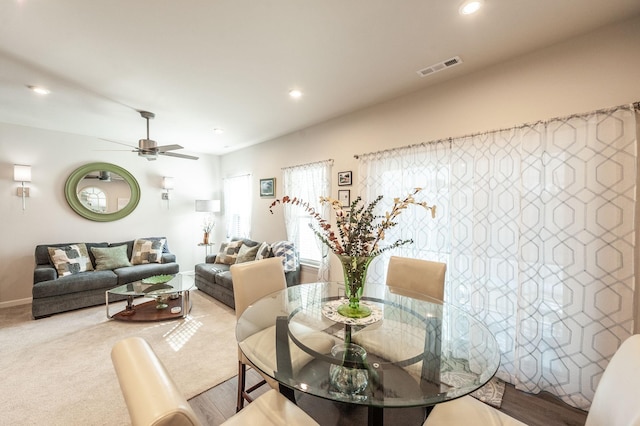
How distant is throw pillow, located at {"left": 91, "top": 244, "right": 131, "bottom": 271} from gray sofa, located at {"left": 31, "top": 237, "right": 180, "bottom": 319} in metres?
0.08

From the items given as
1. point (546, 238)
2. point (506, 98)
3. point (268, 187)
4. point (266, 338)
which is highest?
point (506, 98)

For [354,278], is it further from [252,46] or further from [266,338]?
[252,46]

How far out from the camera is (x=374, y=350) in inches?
57.1

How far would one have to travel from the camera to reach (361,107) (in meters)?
3.10

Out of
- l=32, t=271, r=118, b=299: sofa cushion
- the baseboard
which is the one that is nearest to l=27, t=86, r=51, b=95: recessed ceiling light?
l=32, t=271, r=118, b=299: sofa cushion

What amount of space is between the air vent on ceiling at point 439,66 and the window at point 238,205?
3.59m

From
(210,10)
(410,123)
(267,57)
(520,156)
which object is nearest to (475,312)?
(520,156)

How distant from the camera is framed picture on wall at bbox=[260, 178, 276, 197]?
174 inches

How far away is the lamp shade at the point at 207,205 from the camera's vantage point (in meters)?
5.20

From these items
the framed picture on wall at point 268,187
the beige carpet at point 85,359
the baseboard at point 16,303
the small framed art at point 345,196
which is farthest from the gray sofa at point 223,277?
the baseboard at point 16,303

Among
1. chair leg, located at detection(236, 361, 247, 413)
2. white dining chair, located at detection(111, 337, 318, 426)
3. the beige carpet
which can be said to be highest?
white dining chair, located at detection(111, 337, 318, 426)

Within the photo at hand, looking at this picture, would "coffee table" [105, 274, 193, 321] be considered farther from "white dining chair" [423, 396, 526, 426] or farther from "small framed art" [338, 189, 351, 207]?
"white dining chair" [423, 396, 526, 426]

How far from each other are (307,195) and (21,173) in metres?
4.03

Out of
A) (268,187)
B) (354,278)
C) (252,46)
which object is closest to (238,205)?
(268,187)
